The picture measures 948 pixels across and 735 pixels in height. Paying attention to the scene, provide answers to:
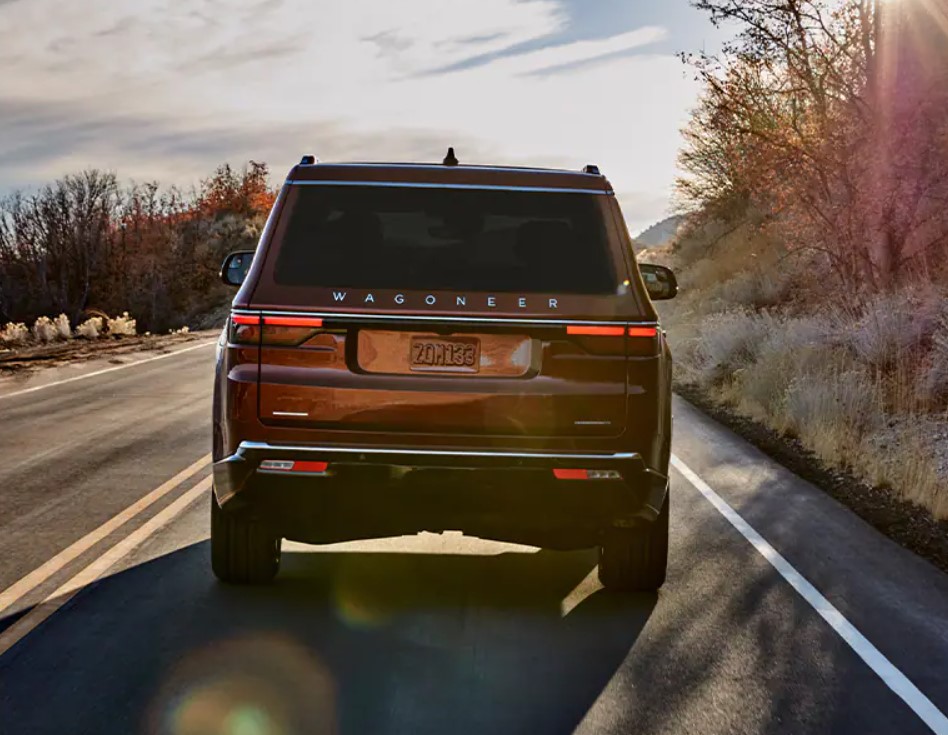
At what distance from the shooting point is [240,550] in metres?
6.18

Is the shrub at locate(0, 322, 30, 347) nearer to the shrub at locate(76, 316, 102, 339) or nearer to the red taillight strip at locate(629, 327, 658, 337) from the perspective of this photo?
the shrub at locate(76, 316, 102, 339)

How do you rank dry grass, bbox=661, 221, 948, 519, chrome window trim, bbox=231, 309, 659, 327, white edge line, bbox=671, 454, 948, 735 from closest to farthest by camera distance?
white edge line, bbox=671, 454, 948, 735 → chrome window trim, bbox=231, 309, 659, 327 → dry grass, bbox=661, 221, 948, 519

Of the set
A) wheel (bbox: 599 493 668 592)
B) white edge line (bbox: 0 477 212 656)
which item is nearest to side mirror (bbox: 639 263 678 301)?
wheel (bbox: 599 493 668 592)

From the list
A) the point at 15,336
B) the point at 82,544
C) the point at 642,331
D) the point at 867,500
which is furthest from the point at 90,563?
the point at 15,336

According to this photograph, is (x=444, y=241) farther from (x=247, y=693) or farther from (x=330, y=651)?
(x=247, y=693)

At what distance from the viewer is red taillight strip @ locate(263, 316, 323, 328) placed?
208 inches

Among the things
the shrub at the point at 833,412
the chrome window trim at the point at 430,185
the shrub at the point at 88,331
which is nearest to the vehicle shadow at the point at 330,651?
the chrome window trim at the point at 430,185

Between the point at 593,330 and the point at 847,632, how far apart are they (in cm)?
180

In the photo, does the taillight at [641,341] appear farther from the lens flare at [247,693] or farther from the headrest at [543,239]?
the lens flare at [247,693]

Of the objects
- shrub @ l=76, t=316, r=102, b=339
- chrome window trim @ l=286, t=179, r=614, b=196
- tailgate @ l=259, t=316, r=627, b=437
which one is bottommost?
shrub @ l=76, t=316, r=102, b=339

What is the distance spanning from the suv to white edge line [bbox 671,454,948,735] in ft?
3.35

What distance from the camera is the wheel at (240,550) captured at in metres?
6.13

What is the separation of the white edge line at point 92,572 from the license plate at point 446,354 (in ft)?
6.80

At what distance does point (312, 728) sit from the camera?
434 cm
